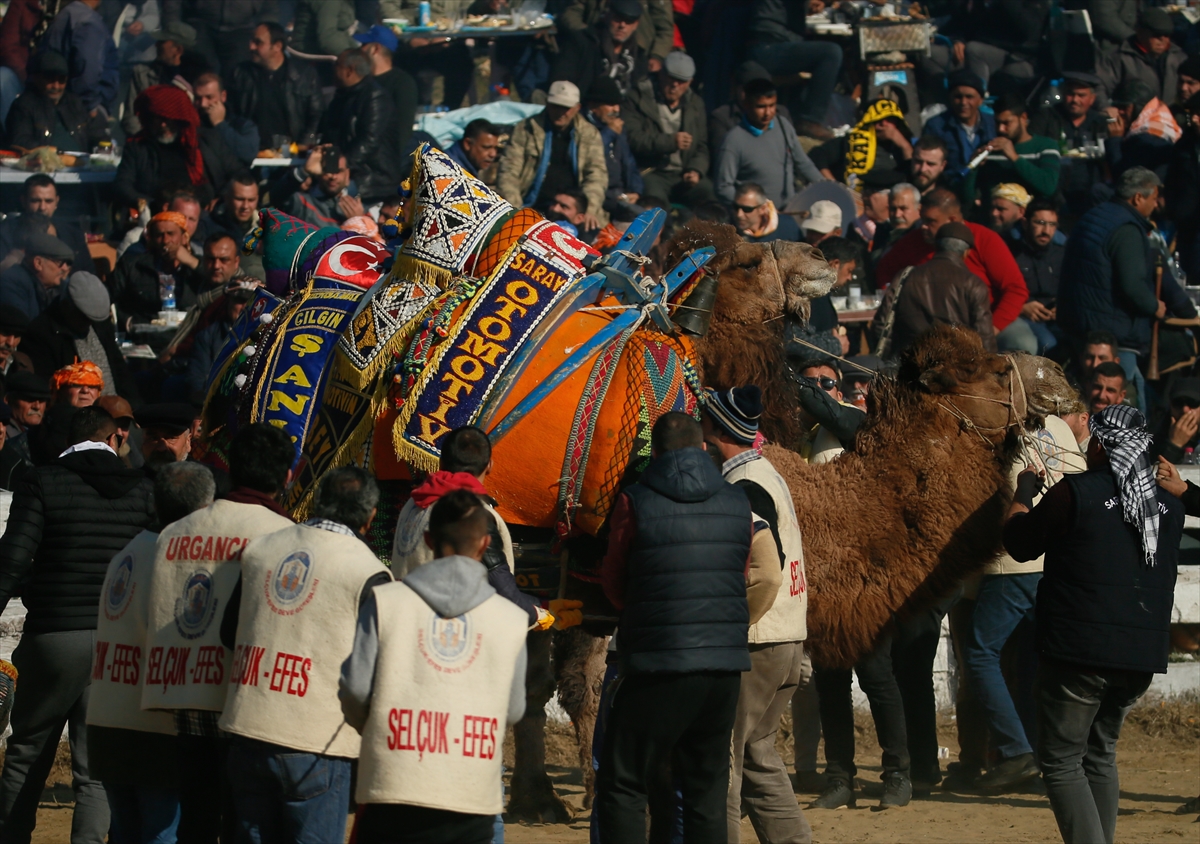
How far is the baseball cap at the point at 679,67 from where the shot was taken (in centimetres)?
1334

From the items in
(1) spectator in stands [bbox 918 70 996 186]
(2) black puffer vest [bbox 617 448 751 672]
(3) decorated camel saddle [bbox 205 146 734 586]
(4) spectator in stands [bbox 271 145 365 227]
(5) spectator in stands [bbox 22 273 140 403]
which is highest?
(1) spectator in stands [bbox 918 70 996 186]

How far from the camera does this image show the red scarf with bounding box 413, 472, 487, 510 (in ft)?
16.4

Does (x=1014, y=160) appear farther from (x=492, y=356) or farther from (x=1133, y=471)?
(x=492, y=356)

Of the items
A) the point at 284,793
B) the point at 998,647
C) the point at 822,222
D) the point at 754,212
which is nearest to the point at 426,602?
the point at 284,793

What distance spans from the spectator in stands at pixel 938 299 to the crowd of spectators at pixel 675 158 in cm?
2

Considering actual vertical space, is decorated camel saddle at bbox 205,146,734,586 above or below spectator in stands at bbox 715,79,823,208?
below

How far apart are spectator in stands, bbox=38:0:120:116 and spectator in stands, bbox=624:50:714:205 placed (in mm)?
4733

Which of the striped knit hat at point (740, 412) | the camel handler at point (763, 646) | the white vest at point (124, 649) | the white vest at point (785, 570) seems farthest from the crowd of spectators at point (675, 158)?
the white vest at point (124, 649)

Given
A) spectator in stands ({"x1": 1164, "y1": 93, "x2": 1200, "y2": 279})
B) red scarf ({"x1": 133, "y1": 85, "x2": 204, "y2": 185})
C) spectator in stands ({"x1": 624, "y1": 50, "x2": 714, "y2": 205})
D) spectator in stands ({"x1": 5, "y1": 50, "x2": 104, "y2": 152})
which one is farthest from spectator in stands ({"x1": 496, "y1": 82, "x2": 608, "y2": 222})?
spectator in stands ({"x1": 1164, "y1": 93, "x2": 1200, "y2": 279})

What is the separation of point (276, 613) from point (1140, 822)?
173 inches

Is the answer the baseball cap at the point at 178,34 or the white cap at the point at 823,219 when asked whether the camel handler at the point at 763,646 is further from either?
the baseball cap at the point at 178,34

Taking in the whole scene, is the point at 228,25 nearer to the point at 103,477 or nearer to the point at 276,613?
the point at 103,477

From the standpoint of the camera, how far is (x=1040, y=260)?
11445 mm

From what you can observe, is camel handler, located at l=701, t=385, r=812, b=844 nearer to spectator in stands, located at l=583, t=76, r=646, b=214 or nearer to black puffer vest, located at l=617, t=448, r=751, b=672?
black puffer vest, located at l=617, t=448, r=751, b=672
